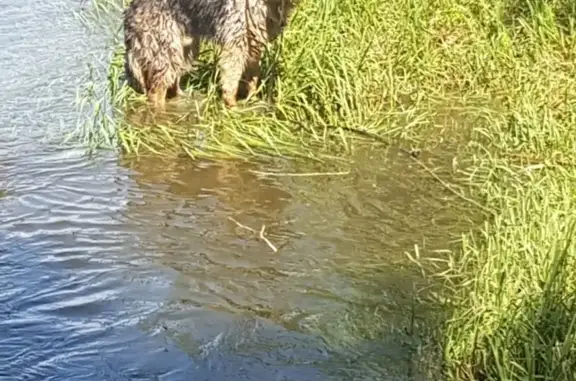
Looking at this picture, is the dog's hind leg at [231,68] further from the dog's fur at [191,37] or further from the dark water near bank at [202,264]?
the dark water near bank at [202,264]

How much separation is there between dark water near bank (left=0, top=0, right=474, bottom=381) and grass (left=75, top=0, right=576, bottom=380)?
28 cm

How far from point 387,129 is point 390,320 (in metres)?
2.77

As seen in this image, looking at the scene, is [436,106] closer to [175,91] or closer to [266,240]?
[175,91]

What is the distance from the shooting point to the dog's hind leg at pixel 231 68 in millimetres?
8055

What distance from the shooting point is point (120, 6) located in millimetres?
10781

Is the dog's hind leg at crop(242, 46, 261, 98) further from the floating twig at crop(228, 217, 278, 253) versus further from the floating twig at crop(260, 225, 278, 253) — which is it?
the floating twig at crop(260, 225, 278, 253)

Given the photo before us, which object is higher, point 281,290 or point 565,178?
point 565,178

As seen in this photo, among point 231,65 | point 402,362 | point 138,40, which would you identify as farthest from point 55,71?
point 402,362

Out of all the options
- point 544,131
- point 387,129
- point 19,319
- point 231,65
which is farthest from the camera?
point 231,65

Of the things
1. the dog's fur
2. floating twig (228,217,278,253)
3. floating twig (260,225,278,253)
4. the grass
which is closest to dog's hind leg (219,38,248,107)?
the dog's fur

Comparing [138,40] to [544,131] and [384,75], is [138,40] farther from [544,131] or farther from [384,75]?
[544,131]

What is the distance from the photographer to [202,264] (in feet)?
18.2

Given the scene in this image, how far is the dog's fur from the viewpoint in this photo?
796cm

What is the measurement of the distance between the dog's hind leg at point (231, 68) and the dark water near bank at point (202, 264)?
109 centimetres
